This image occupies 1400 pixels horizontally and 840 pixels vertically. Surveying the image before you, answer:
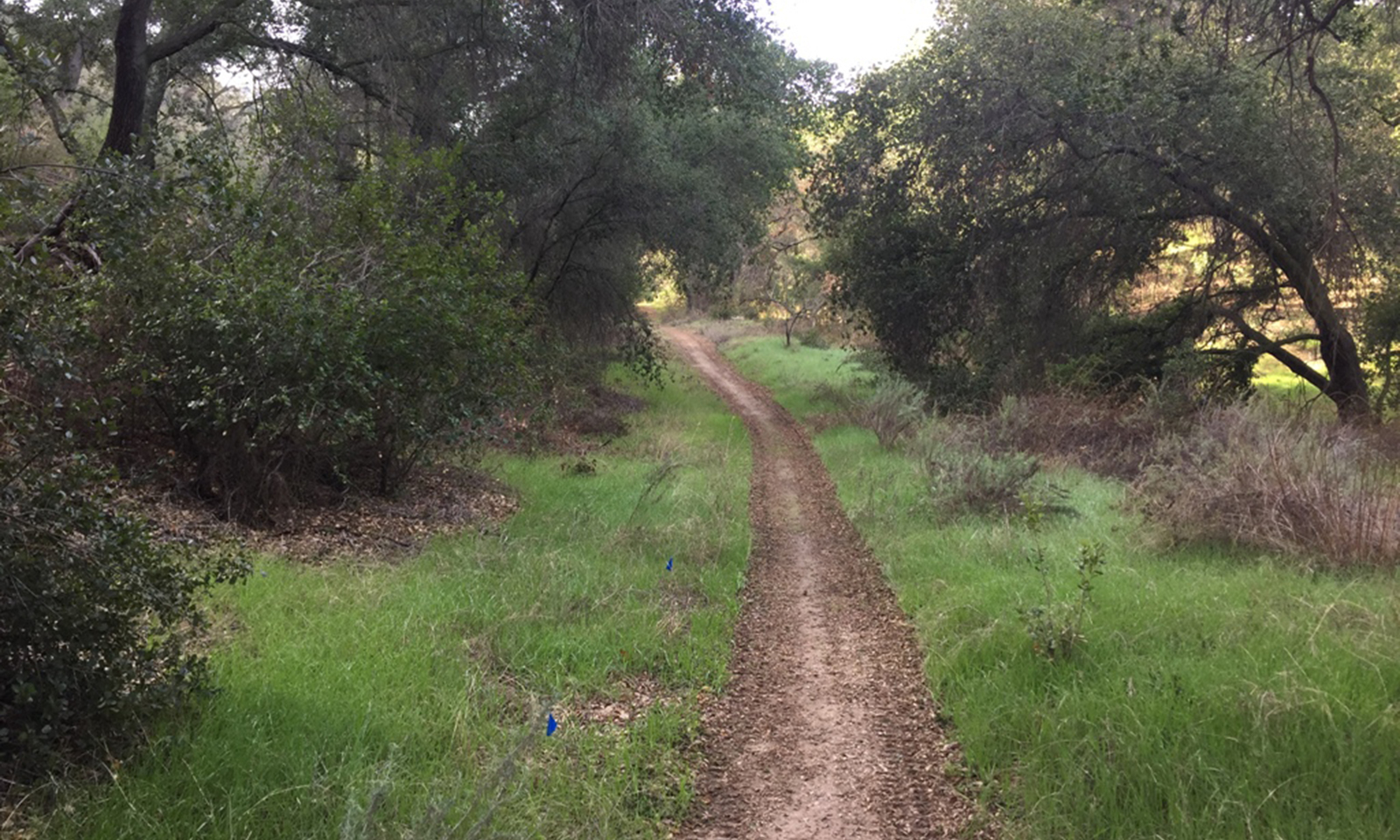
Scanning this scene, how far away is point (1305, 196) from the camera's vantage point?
45.6 feet

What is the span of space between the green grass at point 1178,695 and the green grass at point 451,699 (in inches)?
65.0

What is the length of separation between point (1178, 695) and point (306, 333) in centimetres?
675

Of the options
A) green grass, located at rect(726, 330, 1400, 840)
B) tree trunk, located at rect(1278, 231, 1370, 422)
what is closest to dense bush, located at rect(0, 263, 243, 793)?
green grass, located at rect(726, 330, 1400, 840)

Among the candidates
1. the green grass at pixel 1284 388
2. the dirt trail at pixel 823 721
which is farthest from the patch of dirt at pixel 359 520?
the green grass at pixel 1284 388

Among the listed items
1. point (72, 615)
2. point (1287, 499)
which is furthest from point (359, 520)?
point (1287, 499)

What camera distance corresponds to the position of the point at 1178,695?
469 centimetres

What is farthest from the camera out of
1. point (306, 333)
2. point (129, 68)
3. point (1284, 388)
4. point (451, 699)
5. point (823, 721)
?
point (1284, 388)

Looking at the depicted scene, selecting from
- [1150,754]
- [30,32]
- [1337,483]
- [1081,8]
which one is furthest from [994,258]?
[30,32]

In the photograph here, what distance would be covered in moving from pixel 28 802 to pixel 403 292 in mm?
5857

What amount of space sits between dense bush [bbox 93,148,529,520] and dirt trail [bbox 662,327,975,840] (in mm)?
3733

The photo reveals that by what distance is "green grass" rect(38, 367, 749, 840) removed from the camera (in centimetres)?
365

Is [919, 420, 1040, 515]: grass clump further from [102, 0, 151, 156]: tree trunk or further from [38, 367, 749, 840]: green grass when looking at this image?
[102, 0, 151, 156]: tree trunk

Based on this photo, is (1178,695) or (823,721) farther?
(823,721)

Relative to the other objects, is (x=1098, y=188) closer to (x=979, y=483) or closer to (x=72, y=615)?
(x=979, y=483)
